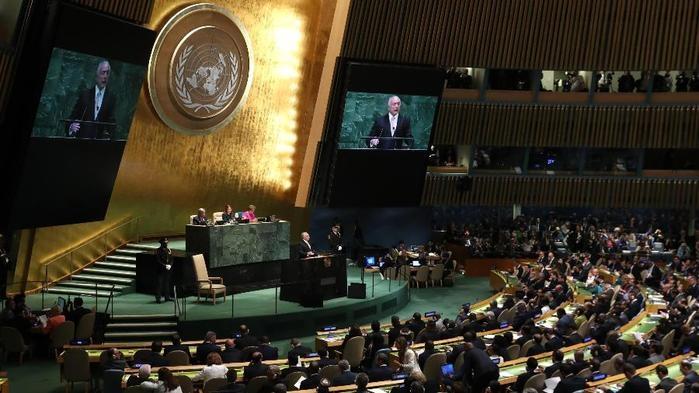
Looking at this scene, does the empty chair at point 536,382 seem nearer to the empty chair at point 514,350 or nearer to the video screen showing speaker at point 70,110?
the empty chair at point 514,350

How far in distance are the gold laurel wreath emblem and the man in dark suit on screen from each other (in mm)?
3937

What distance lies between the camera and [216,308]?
19.2 metres

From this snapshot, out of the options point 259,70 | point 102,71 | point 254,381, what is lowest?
point 254,381

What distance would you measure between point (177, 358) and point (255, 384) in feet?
7.41

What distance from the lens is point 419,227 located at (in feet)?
101

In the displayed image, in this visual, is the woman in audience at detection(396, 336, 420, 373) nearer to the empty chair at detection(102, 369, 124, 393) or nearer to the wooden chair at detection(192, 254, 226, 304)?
the empty chair at detection(102, 369, 124, 393)

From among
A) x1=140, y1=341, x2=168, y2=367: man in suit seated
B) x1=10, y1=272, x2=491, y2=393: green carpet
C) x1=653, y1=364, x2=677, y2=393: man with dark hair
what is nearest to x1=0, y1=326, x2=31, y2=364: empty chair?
x1=10, y1=272, x2=491, y2=393: green carpet

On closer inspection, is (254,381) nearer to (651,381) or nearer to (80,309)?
(651,381)

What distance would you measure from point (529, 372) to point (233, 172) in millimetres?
Answer: 14492

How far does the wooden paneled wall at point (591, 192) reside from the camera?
2992 cm

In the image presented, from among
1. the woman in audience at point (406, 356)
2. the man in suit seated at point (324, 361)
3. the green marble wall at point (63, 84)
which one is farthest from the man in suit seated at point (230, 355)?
the green marble wall at point (63, 84)

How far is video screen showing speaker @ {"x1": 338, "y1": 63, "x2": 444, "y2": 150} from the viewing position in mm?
25031

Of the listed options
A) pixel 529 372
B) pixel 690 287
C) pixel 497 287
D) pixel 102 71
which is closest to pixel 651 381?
pixel 529 372

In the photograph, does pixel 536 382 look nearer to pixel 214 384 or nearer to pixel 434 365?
pixel 434 365
